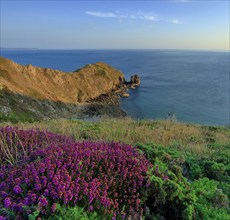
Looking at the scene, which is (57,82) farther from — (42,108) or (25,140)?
(25,140)

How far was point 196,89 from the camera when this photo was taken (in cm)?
7788

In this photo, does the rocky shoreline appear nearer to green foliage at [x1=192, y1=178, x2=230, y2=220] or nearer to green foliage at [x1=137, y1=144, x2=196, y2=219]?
green foliage at [x1=192, y1=178, x2=230, y2=220]

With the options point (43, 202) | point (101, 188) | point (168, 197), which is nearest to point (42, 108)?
point (168, 197)

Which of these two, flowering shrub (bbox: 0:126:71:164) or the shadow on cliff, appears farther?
the shadow on cliff

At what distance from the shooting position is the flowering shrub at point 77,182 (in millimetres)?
2418

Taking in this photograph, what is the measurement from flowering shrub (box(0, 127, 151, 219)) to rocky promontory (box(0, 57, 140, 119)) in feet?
102

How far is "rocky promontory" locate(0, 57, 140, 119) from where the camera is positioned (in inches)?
1533

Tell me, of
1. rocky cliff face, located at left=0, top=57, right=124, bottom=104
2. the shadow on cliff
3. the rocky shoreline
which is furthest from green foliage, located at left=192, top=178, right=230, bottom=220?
rocky cliff face, located at left=0, top=57, right=124, bottom=104

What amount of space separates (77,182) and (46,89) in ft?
171

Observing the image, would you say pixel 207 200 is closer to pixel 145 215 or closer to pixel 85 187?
pixel 145 215

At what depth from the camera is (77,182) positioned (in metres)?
2.75

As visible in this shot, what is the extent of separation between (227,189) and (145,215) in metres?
1.73

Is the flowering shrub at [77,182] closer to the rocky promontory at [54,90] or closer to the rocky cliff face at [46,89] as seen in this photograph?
the rocky cliff face at [46,89]

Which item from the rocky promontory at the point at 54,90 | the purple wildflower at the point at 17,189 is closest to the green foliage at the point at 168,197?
the purple wildflower at the point at 17,189
